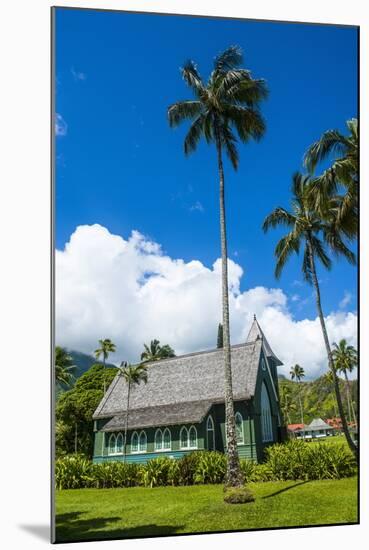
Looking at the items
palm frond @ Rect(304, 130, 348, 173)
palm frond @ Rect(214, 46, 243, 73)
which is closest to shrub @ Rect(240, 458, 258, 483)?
palm frond @ Rect(304, 130, 348, 173)

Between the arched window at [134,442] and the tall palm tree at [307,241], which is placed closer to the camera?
the arched window at [134,442]

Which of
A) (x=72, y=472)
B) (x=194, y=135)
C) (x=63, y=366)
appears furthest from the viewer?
(x=194, y=135)

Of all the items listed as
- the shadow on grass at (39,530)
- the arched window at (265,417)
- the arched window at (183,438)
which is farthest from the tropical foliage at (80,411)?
the arched window at (265,417)

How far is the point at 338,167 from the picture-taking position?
34.8ft

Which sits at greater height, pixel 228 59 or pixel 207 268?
pixel 228 59

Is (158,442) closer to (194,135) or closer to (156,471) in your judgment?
(156,471)

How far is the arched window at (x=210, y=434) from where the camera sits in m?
10.0

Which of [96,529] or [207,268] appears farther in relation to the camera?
[207,268]

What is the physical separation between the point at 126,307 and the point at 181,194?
1959 mm

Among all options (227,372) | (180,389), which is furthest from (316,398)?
(180,389)

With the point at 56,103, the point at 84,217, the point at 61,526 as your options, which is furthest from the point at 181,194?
the point at 61,526

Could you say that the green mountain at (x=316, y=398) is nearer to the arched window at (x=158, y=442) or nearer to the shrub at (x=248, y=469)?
the shrub at (x=248, y=469)

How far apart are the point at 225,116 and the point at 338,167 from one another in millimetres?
2028

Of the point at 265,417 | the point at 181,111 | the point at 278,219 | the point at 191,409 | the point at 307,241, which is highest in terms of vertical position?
the point at 181,111
